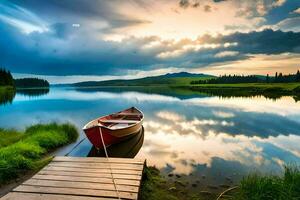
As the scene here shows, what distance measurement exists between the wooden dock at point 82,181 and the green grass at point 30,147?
131 centimetres

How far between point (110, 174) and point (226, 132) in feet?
51.2

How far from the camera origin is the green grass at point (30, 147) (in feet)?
30.1

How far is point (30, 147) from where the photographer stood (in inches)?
468

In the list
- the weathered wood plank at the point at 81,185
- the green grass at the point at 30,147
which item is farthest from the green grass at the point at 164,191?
the green grass at the point at 30,147

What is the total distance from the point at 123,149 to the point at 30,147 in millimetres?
5477

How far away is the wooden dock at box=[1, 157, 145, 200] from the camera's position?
680 centimetres

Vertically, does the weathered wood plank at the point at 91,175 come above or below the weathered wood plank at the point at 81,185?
below

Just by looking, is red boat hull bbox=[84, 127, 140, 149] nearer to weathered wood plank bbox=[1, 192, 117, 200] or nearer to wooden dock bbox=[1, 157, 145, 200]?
wooden dock bbox=[1, 157, 145, 200]

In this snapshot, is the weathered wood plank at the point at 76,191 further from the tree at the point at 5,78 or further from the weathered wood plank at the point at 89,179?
the tree at the point at 5,78

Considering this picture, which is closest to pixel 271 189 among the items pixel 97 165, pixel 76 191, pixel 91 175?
pixel 76 191

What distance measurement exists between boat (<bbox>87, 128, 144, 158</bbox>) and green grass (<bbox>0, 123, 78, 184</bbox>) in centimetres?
238

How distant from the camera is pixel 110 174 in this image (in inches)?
329

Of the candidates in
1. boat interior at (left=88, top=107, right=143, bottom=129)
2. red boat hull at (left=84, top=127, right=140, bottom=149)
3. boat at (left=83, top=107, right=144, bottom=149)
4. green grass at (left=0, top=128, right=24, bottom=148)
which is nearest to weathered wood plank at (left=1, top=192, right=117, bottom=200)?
boat at (left=83, top=107, right=144, bottom=149)

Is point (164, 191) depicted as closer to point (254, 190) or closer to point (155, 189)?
point (155, 189)
